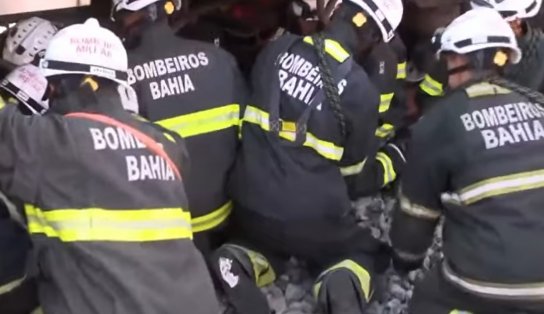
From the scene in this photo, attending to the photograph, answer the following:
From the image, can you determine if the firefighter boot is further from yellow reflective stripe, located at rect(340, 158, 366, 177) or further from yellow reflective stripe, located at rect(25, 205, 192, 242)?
yellow reflective stripe, located at rect(25, 205, 192, 242)

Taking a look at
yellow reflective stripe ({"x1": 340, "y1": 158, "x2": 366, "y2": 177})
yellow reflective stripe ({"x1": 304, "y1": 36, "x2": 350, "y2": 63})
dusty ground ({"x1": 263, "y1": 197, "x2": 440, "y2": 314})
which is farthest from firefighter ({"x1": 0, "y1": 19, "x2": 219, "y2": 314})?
yellow reflective stripe ({"x1": 340, "y1": 158, "x2": 366, "y2": 177})

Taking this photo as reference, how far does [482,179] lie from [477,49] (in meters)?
0.53

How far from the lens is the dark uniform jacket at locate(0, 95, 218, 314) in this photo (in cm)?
300

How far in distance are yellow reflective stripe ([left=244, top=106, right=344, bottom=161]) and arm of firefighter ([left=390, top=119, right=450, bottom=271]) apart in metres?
0.42

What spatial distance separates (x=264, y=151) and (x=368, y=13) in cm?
75

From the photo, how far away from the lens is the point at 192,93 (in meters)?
4.36

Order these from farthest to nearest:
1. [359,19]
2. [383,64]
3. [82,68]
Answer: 1. [383,64]
2. [359,19]
3. [82,68]

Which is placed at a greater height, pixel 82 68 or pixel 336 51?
pixel 82 68

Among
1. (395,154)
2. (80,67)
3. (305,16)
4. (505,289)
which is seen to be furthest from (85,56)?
(305,16)

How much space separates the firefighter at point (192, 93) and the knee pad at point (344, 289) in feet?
1.87

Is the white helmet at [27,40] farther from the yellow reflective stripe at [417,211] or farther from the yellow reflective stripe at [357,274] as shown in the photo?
the yellow reflective stripe at [417,211]

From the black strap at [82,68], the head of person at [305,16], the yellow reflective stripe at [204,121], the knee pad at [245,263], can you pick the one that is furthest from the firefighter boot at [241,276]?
the head of person at [305,16]

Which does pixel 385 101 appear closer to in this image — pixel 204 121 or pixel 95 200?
pixel 204 121

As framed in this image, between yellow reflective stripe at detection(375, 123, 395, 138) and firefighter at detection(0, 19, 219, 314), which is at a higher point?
firefighter at detection(0, 19, 219, 314)
